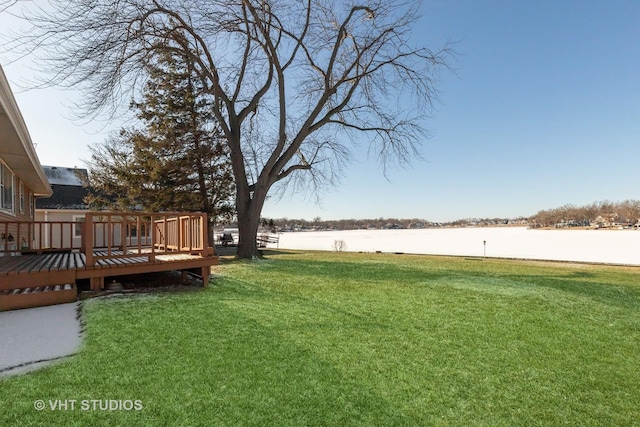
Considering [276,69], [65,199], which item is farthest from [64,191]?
[276,69]

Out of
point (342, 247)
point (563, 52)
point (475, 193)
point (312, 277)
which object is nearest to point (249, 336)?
point (312, 277)

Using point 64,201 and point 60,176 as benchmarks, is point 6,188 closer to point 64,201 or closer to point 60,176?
point 64,201

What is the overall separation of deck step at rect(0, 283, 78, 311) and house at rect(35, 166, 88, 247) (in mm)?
13907

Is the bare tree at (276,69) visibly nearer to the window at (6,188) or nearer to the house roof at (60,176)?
the window at (6,188)

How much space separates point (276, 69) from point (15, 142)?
782 centimetres

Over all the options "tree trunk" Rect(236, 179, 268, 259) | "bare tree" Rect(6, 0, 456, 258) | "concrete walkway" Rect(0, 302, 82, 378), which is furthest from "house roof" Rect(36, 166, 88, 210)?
"concrete walkway" Rect(0, 302, 82, 378)

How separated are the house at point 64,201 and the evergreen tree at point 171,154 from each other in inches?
148

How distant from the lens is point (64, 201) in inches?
727

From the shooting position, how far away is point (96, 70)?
812 cm

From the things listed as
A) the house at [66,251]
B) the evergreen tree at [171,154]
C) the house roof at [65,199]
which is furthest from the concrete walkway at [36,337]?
the house roof at [65,199]

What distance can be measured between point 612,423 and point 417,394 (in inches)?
49.4

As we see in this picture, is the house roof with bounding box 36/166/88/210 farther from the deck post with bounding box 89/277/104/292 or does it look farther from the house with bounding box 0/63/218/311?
the deck post with bounding box 89/277/104/292

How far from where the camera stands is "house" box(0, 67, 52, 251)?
16.3 feet

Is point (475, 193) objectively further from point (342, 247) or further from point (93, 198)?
point (93, 198)
